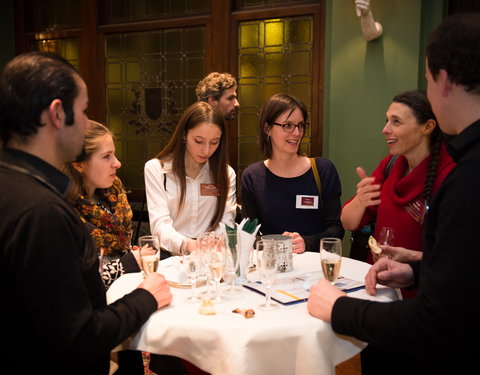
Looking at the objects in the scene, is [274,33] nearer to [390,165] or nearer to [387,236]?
[390,165]

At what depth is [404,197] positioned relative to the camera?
230cm

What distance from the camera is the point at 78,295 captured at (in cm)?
117

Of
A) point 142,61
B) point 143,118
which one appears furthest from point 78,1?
point 143,118

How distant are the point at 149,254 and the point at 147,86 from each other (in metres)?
3.93

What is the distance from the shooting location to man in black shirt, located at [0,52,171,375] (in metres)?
1.11

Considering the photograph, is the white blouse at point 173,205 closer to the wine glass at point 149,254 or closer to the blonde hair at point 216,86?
the wine glass at point 149,254

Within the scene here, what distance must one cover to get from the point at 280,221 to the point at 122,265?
1.01 m

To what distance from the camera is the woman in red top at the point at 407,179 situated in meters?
2.25

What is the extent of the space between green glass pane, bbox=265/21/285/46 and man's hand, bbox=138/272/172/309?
361 cm

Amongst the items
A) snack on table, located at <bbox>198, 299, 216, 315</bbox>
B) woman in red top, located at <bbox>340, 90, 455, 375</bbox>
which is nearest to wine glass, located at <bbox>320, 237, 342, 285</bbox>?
snack on table, located at <bbox>198, 299, 216, 315</bbox>

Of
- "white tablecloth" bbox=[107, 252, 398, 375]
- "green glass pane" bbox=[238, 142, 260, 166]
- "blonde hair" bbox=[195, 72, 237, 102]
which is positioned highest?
"blonde hair" bbox=[195, 72, 237, 102]

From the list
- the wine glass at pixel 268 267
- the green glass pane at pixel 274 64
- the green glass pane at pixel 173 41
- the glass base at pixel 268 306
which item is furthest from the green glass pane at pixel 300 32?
the glass base at pixel 268 306

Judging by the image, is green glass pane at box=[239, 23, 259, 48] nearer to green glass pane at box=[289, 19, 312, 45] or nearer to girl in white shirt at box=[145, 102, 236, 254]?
green glass pane at box=[289, 19, 312, 45]

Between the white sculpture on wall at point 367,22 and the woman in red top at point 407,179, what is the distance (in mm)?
1385
